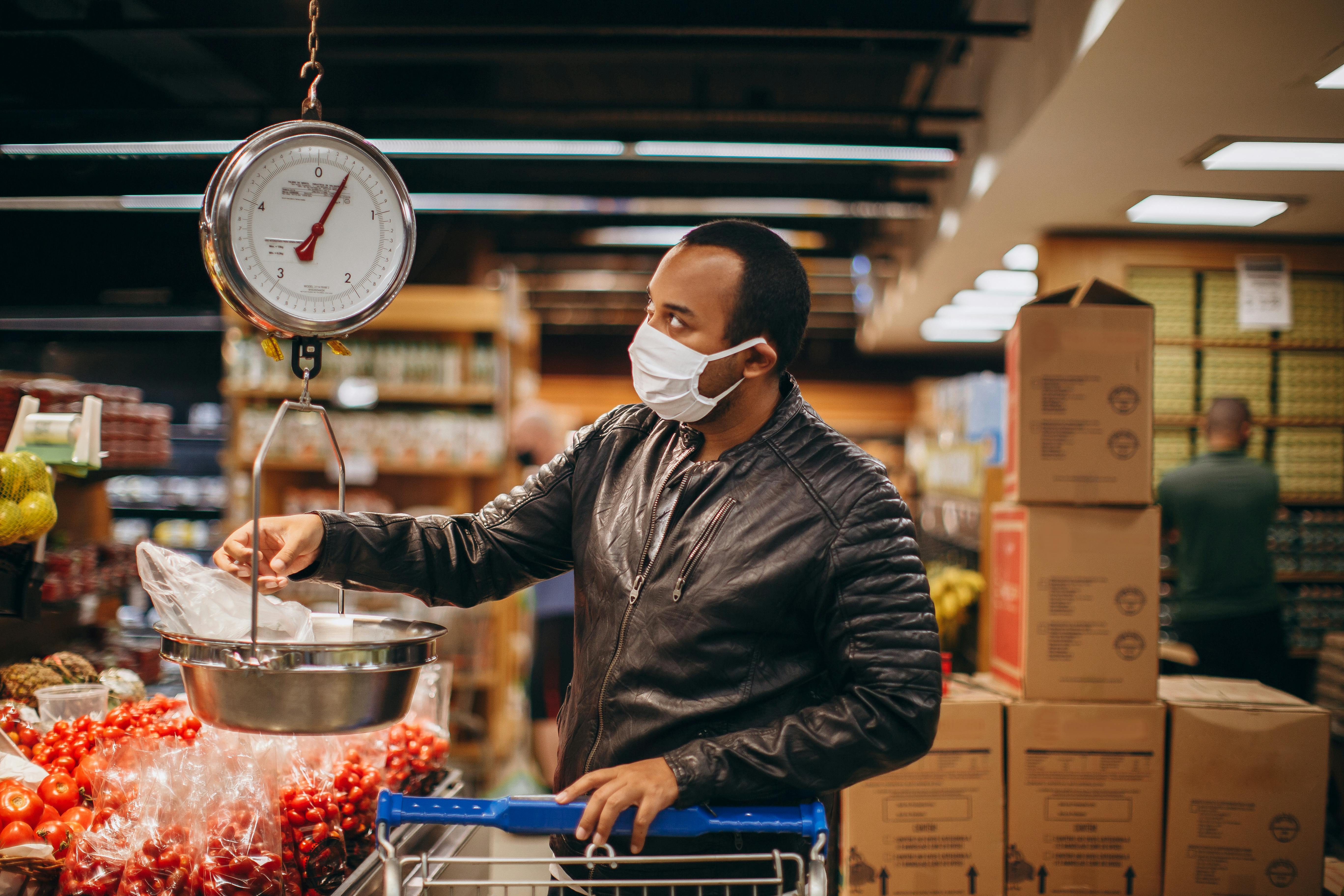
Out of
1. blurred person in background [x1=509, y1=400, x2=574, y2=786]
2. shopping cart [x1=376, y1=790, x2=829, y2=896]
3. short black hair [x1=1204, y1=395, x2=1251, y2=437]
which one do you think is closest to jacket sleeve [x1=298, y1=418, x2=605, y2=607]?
shopping cart [x1=376, y1=790, x2=829, y2=896]

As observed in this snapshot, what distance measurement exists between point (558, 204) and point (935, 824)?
4.08 metres

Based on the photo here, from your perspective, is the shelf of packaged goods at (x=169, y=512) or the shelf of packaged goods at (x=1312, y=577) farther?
the shelf of packaged goods at (x=169, y=512)

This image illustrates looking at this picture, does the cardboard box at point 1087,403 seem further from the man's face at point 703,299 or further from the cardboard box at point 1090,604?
the man's face at point 703,299

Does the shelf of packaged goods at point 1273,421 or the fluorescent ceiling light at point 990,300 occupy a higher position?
the fluorescent ceiling light at point 990,300

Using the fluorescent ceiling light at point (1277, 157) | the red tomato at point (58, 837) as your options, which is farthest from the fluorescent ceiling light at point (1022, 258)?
the red tomato at point (58, 837)

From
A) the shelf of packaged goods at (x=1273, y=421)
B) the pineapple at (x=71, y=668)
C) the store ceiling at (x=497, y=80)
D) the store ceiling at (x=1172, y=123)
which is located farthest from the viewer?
the shelf of packaged goods at (x=1273, y=421)

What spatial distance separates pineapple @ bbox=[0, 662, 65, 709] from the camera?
206 centimetres

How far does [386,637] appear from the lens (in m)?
1.63

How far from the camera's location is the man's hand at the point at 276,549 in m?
1.43

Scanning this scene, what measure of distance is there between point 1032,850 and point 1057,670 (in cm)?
56

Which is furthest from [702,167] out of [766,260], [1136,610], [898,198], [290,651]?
[290,651]

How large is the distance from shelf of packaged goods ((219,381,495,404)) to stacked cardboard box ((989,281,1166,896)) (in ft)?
12.0

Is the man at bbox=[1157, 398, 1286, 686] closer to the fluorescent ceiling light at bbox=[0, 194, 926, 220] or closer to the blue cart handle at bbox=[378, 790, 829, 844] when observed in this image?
the fluorescent ceiling light at bbox=[0, 194, 926, 220]

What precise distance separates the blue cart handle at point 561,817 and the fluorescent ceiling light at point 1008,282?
4933 millimetres
